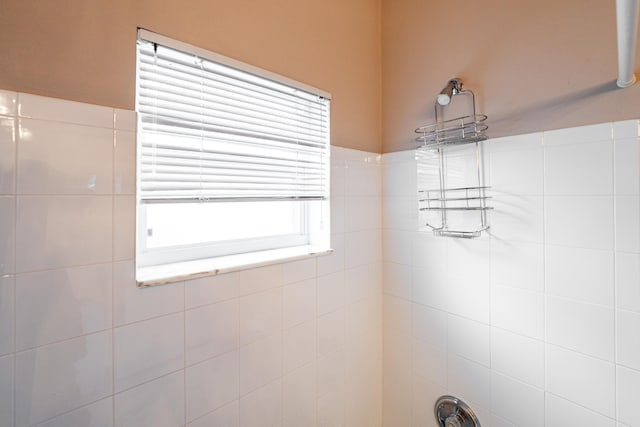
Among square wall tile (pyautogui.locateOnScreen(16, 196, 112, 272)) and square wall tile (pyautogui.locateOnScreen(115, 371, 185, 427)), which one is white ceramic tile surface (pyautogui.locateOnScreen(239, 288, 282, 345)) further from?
square wall tile (pyautogui.locateOnScreen(16, 196, 112, 272))

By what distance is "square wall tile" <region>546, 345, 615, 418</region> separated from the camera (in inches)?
35.7

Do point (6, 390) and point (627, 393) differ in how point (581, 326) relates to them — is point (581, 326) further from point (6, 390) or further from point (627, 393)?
point (6, 390)

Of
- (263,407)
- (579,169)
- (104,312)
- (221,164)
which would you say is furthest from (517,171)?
(104,312)

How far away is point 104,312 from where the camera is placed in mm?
745

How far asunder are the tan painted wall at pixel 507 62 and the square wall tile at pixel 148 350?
132 centimetres

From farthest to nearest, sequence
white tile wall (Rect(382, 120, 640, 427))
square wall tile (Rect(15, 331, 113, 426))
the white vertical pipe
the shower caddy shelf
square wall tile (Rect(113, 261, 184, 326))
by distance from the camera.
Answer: the shower caddy shelf
white tile wall (Rect(382, 120, 640, 427))
square wall tile (Rect(113, 261, 184, 326))
square wall tile (Rect(15, 331, 113, 426))
the white vertical pipe

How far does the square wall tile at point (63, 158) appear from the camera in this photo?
65 centimetres

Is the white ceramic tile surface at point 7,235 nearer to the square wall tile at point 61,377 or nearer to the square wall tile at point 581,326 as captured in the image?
the square wall tile at point 61,377

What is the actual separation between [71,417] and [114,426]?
11 cm

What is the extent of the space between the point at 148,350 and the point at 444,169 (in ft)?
4.42

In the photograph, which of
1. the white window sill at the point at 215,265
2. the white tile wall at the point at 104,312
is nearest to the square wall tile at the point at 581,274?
the white window sill at the point at 215,265

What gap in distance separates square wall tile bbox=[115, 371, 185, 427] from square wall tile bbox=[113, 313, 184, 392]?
0.03 metres

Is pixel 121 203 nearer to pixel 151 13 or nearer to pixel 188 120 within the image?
pixel 188 120

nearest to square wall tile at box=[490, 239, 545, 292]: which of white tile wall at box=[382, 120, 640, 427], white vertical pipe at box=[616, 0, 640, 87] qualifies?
white tile wall at box=[382, 120, 640, 427]
